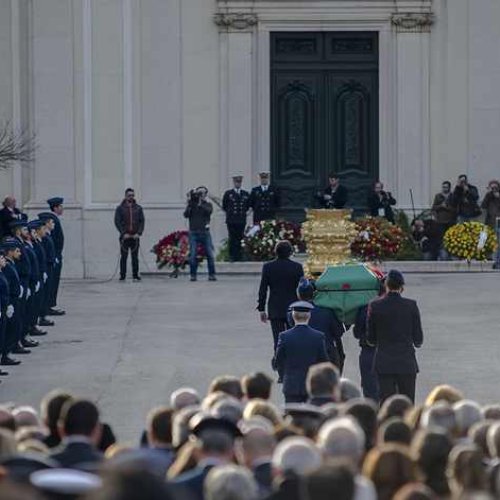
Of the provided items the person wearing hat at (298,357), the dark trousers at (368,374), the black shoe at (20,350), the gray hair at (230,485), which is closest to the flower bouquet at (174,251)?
the black shoe at (20,350)

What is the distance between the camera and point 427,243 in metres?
34.9

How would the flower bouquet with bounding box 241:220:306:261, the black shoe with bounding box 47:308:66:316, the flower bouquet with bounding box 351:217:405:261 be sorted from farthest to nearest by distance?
the flower bouquet with bounding box 241:220:306:261
the flower bouquet with bounding box 351:217:405:261
the black shoe with bounding box 47:308:66:316

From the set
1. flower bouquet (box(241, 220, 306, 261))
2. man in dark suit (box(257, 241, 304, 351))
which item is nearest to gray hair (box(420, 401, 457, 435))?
man in dark suit (box(257, 241, 304, 351))

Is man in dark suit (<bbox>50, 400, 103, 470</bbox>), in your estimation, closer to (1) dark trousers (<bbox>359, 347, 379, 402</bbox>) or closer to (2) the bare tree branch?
(1) dark trousers (<bbox>359, 347, 379, 402</bbox>)

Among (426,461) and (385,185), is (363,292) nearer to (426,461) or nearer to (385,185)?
(426,461)

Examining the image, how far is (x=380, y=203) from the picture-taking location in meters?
35.0

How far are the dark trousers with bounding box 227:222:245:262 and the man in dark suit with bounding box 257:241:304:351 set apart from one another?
45.2ft

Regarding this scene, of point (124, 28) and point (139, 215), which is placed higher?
point (124, 28)

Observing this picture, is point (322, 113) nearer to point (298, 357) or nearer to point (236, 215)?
point (236, 215)

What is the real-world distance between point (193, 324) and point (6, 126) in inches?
392

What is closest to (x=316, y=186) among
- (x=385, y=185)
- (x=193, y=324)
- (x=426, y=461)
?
(x=385, y=185)

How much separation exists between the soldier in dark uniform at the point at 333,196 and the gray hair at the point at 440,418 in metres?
24.1

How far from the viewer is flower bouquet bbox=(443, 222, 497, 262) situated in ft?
112

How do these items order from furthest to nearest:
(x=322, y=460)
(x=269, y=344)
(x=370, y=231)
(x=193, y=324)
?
1. (x=370, y=231)
2. (x=193, y=324)
3. (x=269, y=344)
4. (x=322, y=460)
